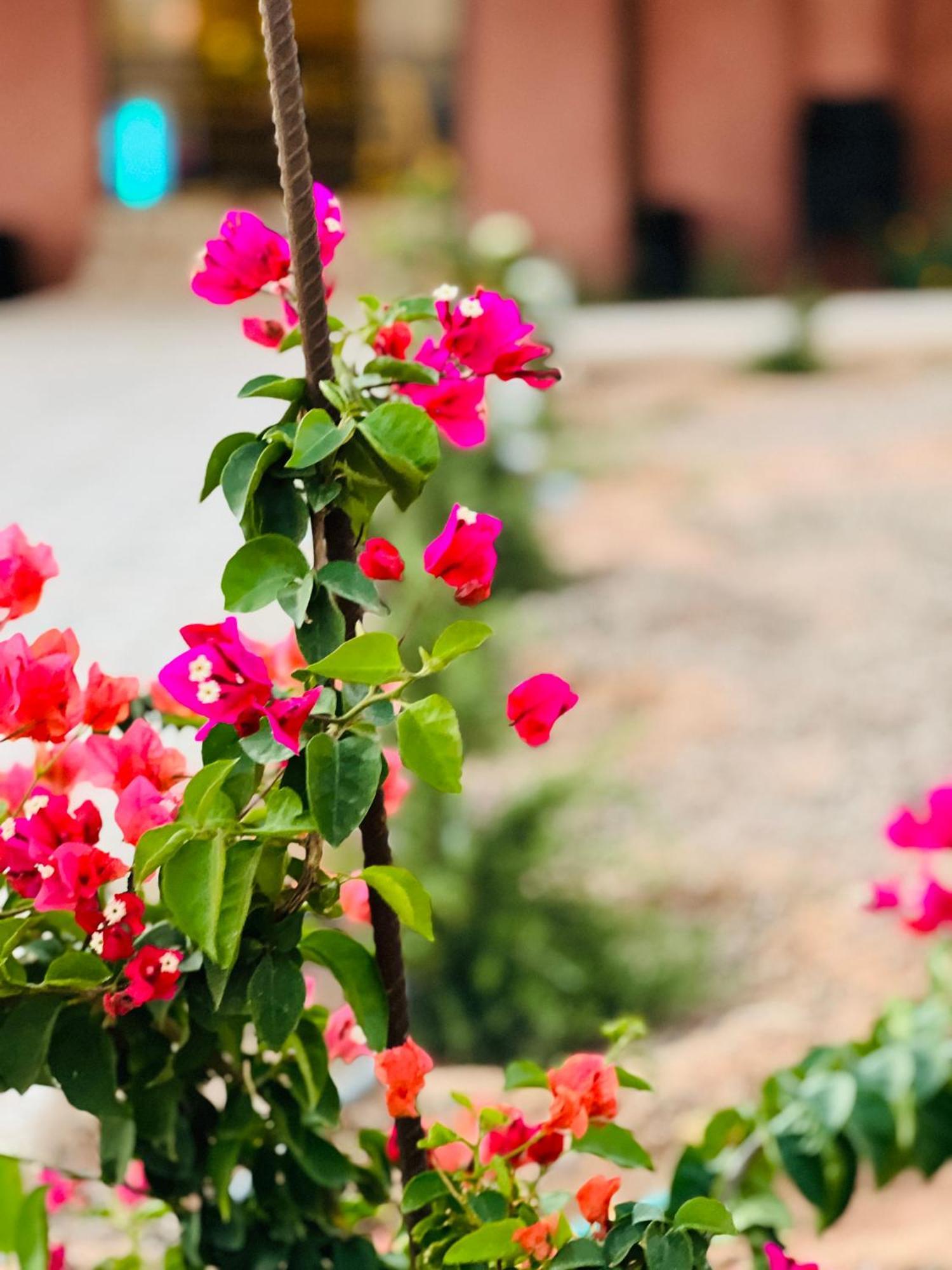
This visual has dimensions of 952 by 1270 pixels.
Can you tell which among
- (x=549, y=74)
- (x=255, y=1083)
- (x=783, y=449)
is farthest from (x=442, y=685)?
Result: (x=549, y=74)

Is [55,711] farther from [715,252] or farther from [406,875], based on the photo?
[715,252]

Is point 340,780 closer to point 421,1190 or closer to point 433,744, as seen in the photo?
point 433,744

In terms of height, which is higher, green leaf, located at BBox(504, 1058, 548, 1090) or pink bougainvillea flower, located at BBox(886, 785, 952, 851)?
green leaf, located at BBox(504, 1058, 548, 1090)

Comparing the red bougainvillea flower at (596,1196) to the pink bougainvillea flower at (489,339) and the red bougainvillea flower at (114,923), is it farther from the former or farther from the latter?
the pink bougainvillea flower at (489,339)

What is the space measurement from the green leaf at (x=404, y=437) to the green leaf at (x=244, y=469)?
0.04m

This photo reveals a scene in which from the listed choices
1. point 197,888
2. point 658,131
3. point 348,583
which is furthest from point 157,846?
point 658,131

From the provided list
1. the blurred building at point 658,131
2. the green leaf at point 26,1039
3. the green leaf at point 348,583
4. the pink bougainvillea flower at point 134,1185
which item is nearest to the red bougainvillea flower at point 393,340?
the green leaf at point 348,583

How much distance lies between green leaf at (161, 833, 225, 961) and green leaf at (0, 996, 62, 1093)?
13 cm

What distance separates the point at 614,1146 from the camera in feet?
2.65

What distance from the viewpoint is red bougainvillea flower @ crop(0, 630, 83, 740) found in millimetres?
731

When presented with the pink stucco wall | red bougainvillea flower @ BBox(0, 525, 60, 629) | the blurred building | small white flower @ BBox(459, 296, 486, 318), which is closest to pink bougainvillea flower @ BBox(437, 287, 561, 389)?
small white flower @ BBox(459, 296, 486, 318)

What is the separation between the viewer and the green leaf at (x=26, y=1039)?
74 centimetres

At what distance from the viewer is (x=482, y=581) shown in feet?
2.29

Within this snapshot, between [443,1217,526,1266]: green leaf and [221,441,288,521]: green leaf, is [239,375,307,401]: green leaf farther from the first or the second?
[443,1217,526,1266]: green leaf
